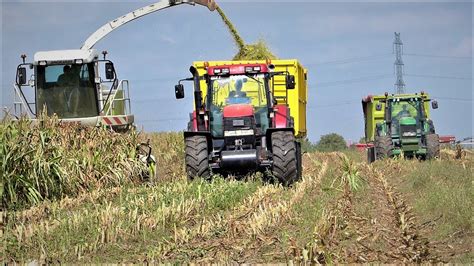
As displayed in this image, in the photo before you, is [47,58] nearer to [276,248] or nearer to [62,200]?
[62,200]

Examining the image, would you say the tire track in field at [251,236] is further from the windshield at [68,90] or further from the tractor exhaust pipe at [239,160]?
the windshield at [68,90]

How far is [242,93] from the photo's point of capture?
523 inches

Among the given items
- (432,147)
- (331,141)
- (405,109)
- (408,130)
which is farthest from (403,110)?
(331,141)

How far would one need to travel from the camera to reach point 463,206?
320 inches

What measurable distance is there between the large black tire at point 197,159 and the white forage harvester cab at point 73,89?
312 centimetres

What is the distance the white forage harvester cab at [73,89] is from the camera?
15070 mm

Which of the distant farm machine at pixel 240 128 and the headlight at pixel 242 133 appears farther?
the headlight at pixel 242 133

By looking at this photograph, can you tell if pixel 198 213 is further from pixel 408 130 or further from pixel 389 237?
pixel 408 130

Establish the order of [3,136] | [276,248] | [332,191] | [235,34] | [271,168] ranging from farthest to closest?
[235,34] → [271,168] → [332,191] → [3,136] → [276,248]

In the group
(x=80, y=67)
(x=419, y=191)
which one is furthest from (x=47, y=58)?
(x=419, y=191)

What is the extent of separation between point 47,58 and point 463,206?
990 cm

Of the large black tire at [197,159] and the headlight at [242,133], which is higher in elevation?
the headlight at [242,133]

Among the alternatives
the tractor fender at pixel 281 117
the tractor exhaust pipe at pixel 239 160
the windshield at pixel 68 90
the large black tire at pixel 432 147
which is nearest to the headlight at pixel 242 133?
the tractor exhaust pipe at pixel 239 160

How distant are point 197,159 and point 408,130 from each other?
9.94m
